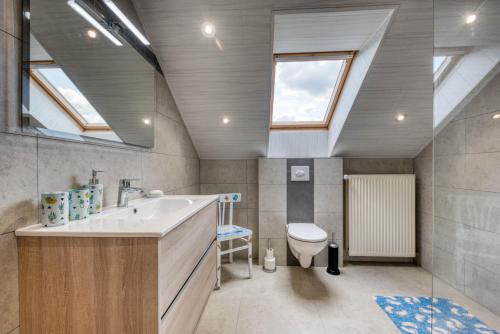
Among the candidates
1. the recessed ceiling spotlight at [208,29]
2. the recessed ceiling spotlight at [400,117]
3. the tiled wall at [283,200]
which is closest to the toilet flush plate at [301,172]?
the tiled wall at [283,200]

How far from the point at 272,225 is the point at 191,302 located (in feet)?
5.22

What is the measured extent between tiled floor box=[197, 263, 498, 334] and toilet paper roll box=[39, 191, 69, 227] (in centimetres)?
123

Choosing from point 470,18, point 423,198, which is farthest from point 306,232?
point 470,18

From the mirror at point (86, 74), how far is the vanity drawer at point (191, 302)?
0.82 m

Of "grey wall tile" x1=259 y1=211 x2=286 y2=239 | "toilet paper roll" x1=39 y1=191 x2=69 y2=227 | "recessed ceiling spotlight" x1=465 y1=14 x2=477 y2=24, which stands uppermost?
"recessed ceiling spotlight" x1=465 y1=14 x2=477 y2=24

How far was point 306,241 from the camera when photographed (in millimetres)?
1860

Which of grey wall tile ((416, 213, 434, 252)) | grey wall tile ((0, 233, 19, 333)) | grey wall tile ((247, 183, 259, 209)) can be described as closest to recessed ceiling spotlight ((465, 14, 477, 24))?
grey wall tile ((416, 213, 434, 252))

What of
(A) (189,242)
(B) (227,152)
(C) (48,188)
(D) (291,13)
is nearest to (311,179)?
(B) (227,152)

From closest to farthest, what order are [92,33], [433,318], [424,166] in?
[92,33] → [433,318] → [424,166]

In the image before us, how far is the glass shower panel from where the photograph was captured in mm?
1417

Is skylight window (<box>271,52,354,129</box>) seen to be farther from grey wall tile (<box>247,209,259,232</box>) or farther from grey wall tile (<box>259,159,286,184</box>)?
grey wall tile (<box>247,209,259,232</box>)

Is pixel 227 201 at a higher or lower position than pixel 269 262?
higher

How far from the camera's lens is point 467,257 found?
1.56 metres

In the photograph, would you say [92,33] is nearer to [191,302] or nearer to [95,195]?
[95,195]
